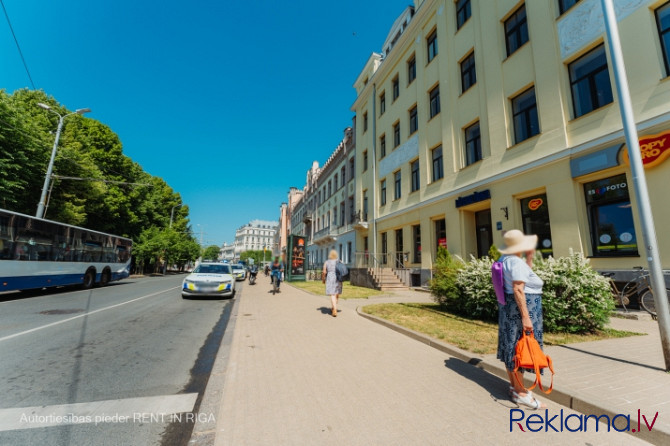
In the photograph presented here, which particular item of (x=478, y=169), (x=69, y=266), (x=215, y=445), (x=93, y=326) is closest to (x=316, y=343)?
(x=215, y=445)

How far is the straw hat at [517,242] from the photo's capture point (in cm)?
302

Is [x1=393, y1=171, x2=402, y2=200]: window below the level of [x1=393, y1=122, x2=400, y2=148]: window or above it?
below

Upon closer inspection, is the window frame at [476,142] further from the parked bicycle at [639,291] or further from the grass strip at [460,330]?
the grass strip at [460,330]

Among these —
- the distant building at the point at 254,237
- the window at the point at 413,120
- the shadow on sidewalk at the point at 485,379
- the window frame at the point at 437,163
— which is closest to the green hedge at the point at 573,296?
the shadow on sidewalk at the point at 485,379

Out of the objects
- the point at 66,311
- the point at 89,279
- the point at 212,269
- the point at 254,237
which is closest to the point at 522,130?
the point at 212,269

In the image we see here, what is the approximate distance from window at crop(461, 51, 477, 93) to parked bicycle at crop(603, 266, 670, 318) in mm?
10244

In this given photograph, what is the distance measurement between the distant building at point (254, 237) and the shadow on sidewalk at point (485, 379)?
462ft

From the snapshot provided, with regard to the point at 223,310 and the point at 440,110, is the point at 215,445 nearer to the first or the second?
the point at 223,310

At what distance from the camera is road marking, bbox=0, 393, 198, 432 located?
280 centimetres

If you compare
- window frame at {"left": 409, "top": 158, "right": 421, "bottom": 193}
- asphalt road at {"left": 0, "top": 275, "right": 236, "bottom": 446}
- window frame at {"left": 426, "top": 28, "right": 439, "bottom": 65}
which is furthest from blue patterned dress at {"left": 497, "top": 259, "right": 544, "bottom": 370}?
window frame at {"left": 426, "top": 28, "right": 439, "bottom": 65}

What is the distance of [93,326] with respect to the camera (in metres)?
6.98

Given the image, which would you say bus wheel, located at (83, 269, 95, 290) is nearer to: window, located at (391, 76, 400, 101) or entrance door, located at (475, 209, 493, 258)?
entrance door, located at (475, 209, 493, 258)

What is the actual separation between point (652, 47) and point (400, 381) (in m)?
11.1

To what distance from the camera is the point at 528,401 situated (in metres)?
2.98
